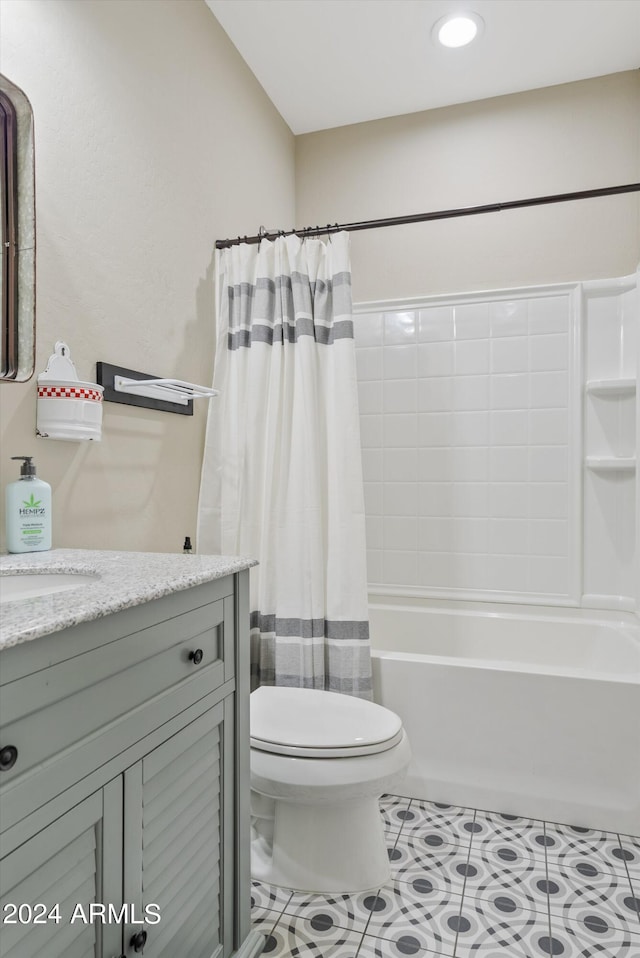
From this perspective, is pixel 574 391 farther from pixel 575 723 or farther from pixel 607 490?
pixel 575 723

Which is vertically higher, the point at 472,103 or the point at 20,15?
the point at 472,103

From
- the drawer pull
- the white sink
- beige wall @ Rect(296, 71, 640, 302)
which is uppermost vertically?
beige wall @ Rect(296, 71, 640, 302)

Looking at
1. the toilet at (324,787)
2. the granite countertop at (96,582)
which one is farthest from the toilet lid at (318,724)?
the granite countertop at (96,582)

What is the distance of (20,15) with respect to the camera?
4.18 feet

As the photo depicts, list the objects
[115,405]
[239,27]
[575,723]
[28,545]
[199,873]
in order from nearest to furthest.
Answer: [199,873] → [28,545] → [115,405] → [575,723] → [239,27]

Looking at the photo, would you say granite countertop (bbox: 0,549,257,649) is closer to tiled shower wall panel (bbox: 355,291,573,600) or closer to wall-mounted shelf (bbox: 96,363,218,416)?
wall-mounted shelf (bbox: 96,363,218,416)

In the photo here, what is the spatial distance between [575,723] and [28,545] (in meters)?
1.63

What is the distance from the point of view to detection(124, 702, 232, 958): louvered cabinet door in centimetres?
87

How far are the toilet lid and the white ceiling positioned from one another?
2.35 m

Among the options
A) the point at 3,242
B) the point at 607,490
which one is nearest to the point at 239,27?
the point at 3,242

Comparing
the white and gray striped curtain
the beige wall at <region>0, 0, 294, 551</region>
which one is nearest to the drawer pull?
the beige wall at <region>0, 0, 294, 551</region>

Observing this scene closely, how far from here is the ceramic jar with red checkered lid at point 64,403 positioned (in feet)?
4.30

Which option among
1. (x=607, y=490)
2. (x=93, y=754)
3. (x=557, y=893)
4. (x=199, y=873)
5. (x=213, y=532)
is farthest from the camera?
(x=607, y=490)
